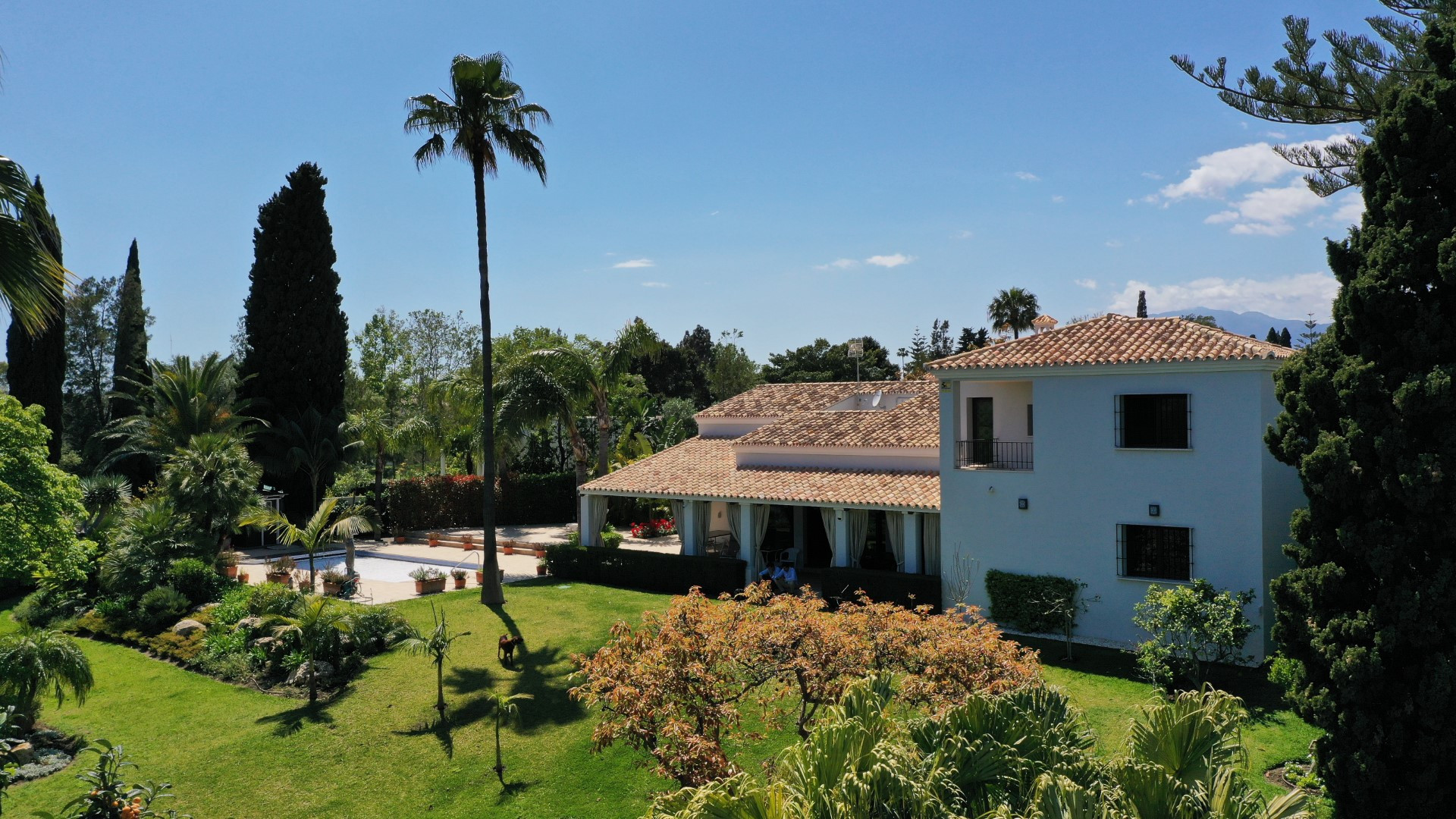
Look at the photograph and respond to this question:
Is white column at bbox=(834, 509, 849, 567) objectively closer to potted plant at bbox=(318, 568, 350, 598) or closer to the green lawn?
the green lawn

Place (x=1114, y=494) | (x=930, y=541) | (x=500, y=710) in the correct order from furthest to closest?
(x=930, y=541) → (x=1114, y=494) → (x=500, y=710)

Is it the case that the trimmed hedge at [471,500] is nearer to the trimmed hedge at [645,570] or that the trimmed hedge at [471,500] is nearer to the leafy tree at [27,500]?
the trimmed hedge at [645,570]

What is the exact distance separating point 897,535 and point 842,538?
1.33 meters

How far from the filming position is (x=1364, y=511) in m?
10.2

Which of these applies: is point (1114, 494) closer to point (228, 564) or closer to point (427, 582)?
point (427, 582)

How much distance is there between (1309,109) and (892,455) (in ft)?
37.7

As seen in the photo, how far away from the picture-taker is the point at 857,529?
864 inches

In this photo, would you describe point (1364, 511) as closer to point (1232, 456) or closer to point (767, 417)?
point (1232, 456)

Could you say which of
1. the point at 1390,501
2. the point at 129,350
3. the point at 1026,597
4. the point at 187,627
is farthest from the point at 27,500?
the point at 129,350

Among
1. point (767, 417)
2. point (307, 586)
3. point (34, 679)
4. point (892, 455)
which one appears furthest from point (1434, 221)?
point (307, 586)

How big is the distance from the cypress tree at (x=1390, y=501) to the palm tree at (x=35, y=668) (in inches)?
672

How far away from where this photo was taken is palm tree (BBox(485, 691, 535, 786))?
12.2m

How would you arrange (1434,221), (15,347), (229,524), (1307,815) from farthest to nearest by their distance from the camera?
→ (15,347)
(229,524)
(1434,221)
(1307,815)

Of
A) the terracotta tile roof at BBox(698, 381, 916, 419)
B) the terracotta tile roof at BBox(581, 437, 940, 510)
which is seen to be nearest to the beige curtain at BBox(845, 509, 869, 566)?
the terracotta tile roof at BBox(581, 437, 940, 510)
